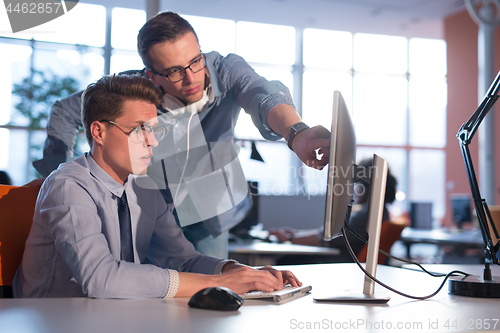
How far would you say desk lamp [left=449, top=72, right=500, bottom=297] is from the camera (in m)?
1.03

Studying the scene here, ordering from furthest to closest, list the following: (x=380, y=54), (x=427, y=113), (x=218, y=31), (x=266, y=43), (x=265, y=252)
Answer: (x=427, y=113) → (x=380, y=54) → (x=266, y=43) → (x=218, y=31) → (x=265, y=252)

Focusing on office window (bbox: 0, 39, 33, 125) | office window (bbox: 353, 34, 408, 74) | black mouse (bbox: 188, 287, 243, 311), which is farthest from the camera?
office window (bbox: 353, 34, 408, 74)

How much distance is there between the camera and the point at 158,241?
1451 millimetres

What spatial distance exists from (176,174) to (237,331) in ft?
3.60

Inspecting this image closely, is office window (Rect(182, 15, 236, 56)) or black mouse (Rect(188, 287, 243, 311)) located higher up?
office window (Rect(182, 15, 236, 56))

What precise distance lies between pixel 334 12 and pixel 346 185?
26.4ft

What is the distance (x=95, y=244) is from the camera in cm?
101

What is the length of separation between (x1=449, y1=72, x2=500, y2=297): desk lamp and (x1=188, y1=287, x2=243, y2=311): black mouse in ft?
1.84

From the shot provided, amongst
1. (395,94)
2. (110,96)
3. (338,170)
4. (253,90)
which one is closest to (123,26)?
(395,94)

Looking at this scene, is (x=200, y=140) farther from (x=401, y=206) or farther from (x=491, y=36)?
(x=401, y=206)

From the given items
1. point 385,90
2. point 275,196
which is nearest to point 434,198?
point 385,90

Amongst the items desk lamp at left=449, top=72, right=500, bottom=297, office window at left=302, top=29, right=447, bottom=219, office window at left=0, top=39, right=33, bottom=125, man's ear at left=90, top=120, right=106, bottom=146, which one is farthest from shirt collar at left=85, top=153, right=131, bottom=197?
office window at left=302, top=29, right=447, bottom=219

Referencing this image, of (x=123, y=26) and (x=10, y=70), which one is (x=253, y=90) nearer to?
(x=10, y=70)

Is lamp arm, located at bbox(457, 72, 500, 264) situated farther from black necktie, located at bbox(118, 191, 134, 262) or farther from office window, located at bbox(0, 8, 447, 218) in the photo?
office window, located at bbox(0, 8, 447, 218)
